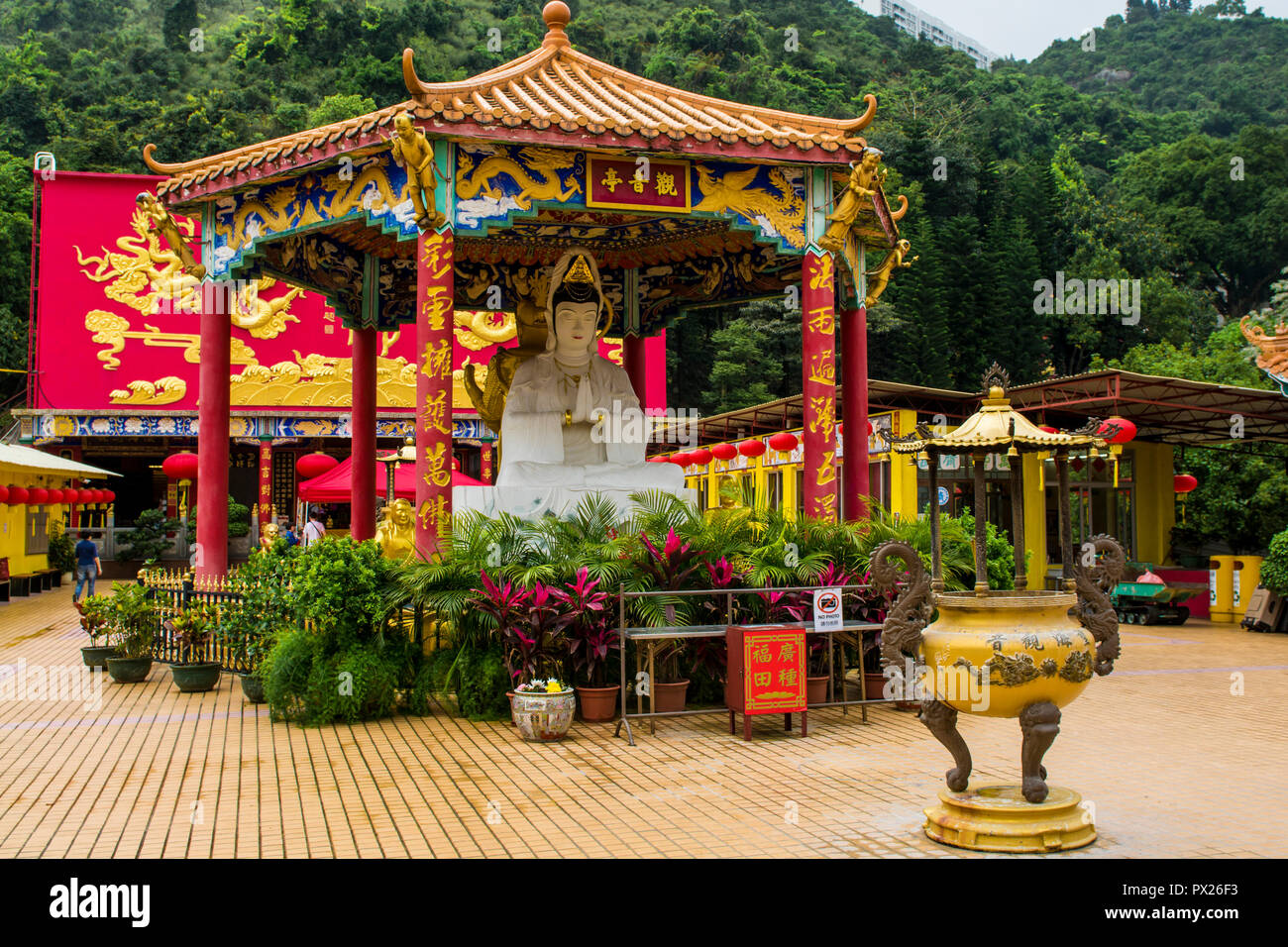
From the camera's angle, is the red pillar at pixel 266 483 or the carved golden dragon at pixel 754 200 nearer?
the carved golden dragon at pixel 754 200

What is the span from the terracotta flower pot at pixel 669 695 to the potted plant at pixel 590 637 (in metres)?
0.37

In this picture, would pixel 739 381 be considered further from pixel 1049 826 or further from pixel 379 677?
pixel 1049 826

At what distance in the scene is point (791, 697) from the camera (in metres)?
8.81

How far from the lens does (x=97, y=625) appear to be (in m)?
12.4

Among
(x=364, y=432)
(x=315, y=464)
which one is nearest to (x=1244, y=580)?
(x=364, y=432)

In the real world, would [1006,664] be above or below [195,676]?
above

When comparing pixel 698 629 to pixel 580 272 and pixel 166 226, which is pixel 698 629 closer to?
pixel 580 272

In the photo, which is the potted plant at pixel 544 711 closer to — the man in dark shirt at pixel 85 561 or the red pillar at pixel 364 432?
the red pillar at pixel 364 432

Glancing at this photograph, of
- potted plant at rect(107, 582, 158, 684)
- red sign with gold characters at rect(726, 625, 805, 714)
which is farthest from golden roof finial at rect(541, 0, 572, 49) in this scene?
red sign with gold characters at rect(726, 625, 805, 714)

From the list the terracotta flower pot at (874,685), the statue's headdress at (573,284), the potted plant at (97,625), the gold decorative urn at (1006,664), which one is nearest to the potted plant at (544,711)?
the terracotta flower pot at (874,685)

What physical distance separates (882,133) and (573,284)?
151ft

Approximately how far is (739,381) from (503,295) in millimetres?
31050

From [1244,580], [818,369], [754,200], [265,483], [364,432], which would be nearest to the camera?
[754,200]

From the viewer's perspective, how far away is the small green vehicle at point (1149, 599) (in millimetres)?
19703
